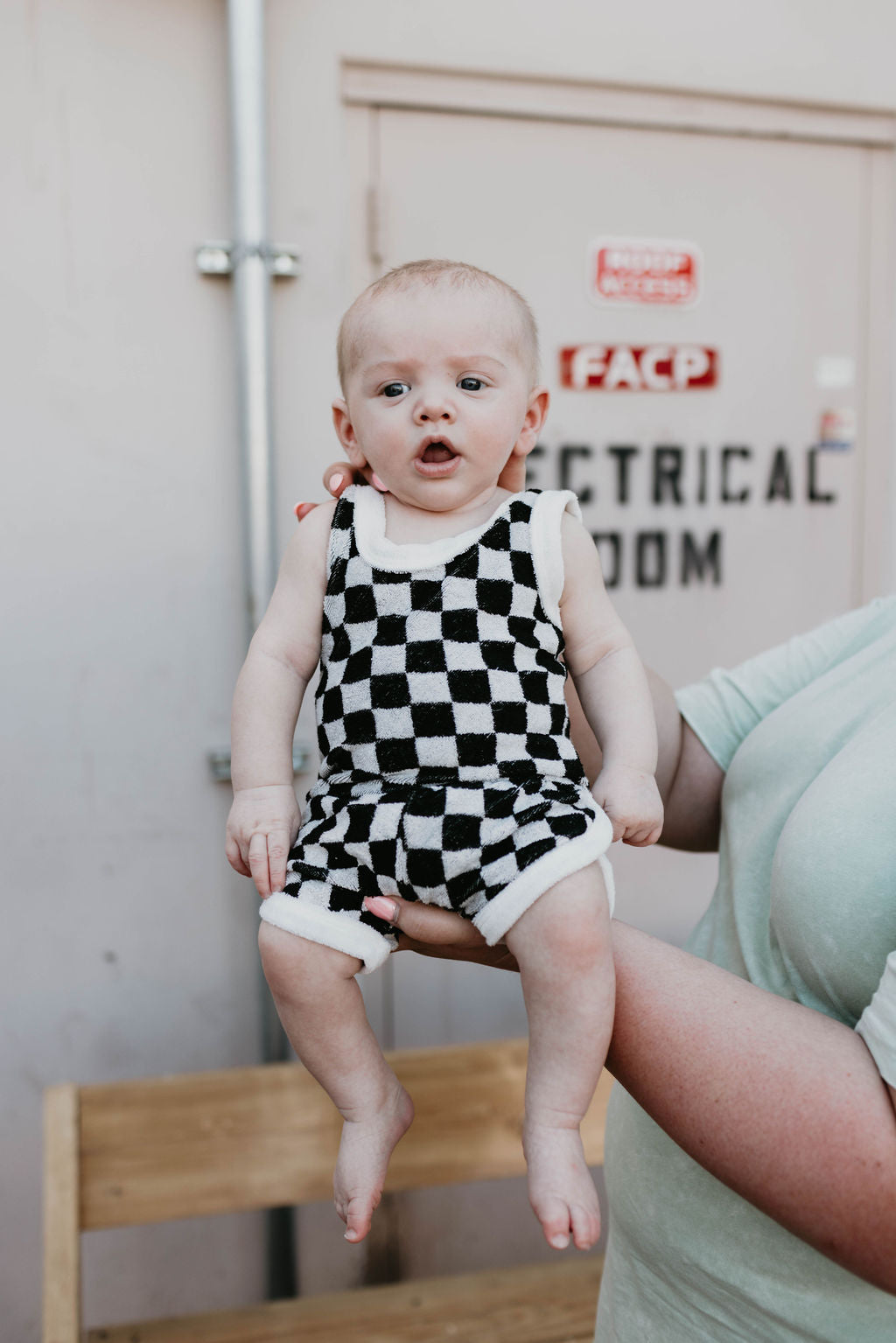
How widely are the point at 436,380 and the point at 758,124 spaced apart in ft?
5.66

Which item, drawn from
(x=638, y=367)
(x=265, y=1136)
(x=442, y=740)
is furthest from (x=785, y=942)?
(x=638, y=367)

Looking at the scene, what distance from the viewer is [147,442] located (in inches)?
78.7

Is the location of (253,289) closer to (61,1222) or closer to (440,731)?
(440,731)

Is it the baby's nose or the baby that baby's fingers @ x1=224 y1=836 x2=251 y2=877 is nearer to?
the baby

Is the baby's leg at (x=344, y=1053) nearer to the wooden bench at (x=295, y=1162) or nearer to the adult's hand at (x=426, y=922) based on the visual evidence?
the adult's hand at (x=426, y=922)

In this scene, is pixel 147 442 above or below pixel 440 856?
above

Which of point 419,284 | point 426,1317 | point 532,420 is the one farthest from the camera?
point 426,1317

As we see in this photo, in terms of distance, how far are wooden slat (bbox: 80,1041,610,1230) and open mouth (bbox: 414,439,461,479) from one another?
4.34 ft

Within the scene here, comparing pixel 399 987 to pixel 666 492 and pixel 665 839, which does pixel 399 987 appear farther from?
pixel 666 492

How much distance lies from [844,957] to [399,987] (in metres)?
1.55

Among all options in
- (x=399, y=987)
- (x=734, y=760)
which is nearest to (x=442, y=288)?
(x=734, y=760)

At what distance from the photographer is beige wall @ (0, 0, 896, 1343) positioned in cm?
191

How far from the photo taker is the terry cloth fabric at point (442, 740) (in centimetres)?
89

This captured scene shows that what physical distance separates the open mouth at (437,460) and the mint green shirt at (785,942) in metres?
0.47
